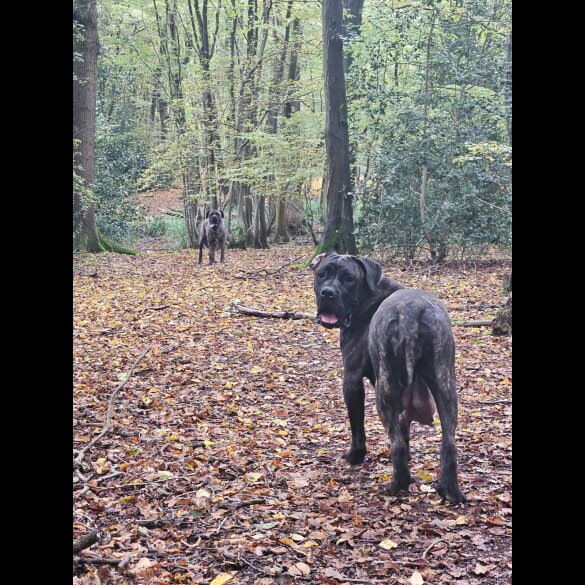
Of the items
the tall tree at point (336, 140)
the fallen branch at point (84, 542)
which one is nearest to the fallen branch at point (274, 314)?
the tall tree at point (336, 140)

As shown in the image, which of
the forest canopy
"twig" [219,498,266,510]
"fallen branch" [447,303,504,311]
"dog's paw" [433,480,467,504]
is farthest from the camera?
the forest canopy

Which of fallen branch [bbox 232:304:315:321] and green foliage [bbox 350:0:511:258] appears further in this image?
green foliage [bbox 350:0:511:258]

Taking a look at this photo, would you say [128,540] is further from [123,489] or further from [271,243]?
[271,243]

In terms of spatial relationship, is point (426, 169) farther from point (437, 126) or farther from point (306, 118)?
point (306, 118)

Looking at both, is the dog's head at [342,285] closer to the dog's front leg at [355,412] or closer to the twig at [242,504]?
the dog's front leg at [355,412]

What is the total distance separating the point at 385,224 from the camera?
53.6 feet

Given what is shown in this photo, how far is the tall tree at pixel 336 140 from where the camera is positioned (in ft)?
54.2

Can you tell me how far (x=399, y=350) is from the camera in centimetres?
414

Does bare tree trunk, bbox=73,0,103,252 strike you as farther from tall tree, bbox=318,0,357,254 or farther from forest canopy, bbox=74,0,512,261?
tall tree, bbox=318,0,357,254

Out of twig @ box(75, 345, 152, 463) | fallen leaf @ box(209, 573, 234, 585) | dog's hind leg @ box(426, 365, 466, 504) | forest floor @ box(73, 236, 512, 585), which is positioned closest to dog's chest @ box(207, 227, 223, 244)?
forest floor @ box(73, 236, 512, 585)

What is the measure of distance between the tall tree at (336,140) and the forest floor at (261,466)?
5.59 m

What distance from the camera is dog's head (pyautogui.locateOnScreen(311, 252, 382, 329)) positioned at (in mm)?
4766
